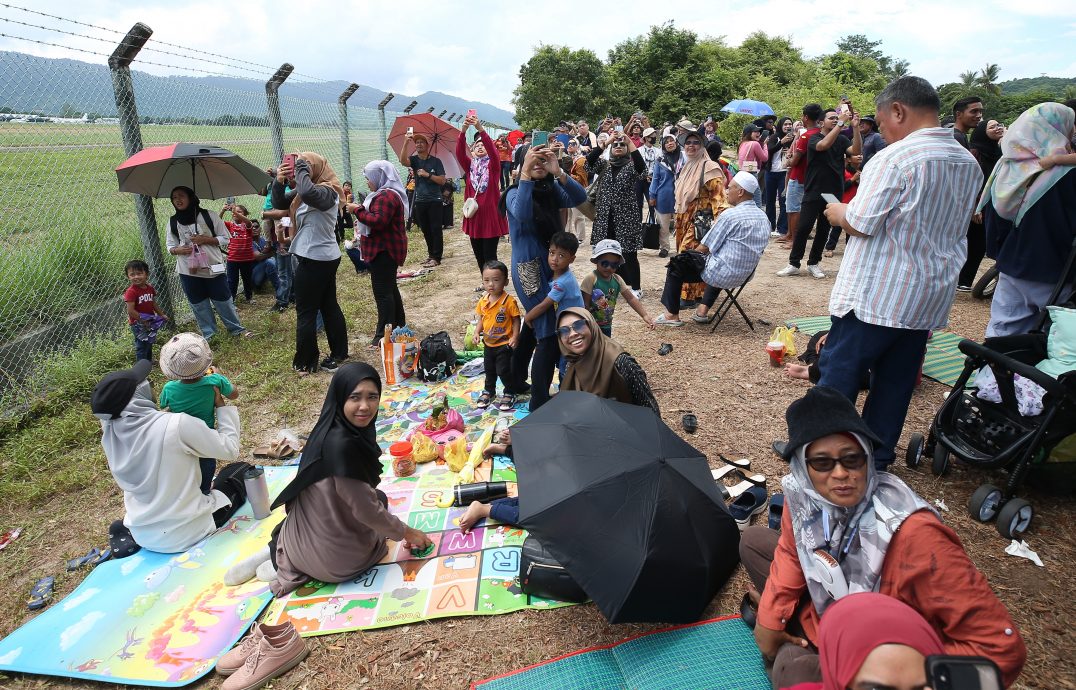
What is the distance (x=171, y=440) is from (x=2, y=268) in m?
3.89

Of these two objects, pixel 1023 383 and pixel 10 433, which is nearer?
pixel 1023 383

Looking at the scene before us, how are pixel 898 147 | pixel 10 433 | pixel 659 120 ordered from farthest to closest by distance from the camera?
pixel 659 120
pixel 10 433
pixel 898 147

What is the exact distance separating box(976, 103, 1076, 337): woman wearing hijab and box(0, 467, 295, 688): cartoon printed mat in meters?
5.12

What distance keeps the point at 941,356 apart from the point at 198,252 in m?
7.44

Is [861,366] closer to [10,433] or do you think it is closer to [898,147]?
[898,147]

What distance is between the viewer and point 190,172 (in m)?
5.84

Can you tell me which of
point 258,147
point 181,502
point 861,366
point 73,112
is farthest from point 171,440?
point 258,147

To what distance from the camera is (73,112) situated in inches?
214

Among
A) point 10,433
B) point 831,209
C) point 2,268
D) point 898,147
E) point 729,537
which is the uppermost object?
point 898,147

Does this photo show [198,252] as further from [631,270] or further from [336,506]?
[631,270]

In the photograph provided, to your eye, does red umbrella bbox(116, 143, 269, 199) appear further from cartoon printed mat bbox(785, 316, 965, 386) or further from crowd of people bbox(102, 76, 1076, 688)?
cartoon printed mat bbox(785, 316, 965, 386)

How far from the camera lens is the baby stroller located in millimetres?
3014

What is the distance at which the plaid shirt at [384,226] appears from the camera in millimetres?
5492

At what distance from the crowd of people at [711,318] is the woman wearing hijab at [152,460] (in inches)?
0.4
